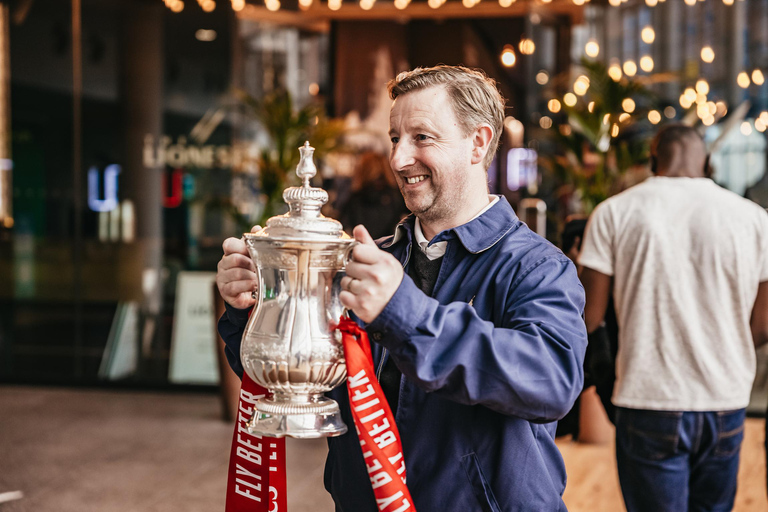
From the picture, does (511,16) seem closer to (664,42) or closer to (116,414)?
(664,42)

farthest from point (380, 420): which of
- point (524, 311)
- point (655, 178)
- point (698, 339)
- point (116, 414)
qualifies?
point (116, 414)

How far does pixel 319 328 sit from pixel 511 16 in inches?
221

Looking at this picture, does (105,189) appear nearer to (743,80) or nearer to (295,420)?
(743,80)

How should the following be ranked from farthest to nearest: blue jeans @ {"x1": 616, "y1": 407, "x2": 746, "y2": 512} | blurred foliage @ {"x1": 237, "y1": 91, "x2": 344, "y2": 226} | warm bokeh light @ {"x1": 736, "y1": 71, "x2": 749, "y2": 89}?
1. warm bokeh light @ {"x1": 736, "y1": 71, "x2": 749, "y2": 89}
2. blurred foliage @ {"x1": 237, "y1": 91, "x2": 344, "y2": 226}
3. blue jeans @ {"x1": 616, "y1": 407, "x2": 746, "y2": 512}

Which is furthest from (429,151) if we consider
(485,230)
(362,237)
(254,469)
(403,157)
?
(254,469)

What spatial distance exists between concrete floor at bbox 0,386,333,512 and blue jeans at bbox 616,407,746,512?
5.59ft

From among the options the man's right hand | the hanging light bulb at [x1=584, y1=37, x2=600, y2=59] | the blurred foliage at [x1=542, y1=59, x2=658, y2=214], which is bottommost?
the man's right hand

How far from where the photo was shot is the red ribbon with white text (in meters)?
1.12

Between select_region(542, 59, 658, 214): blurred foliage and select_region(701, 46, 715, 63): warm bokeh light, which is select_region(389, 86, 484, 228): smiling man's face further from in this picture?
select_region(701, 46, 715, 63): warm bokeh light

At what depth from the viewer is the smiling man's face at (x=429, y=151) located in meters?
1.27

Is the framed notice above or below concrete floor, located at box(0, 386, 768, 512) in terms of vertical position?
above

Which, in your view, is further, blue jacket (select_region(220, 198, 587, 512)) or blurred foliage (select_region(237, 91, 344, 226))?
blurred foliage (select_region(237, 91, 344, 226))

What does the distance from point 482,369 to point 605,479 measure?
3226 mm

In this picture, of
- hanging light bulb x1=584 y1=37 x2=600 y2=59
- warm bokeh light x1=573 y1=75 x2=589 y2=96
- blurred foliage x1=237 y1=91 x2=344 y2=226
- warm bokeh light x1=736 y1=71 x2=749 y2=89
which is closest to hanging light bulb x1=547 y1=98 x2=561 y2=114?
warm bokeh light x1=573 y1=75 x2=589 y2=96
